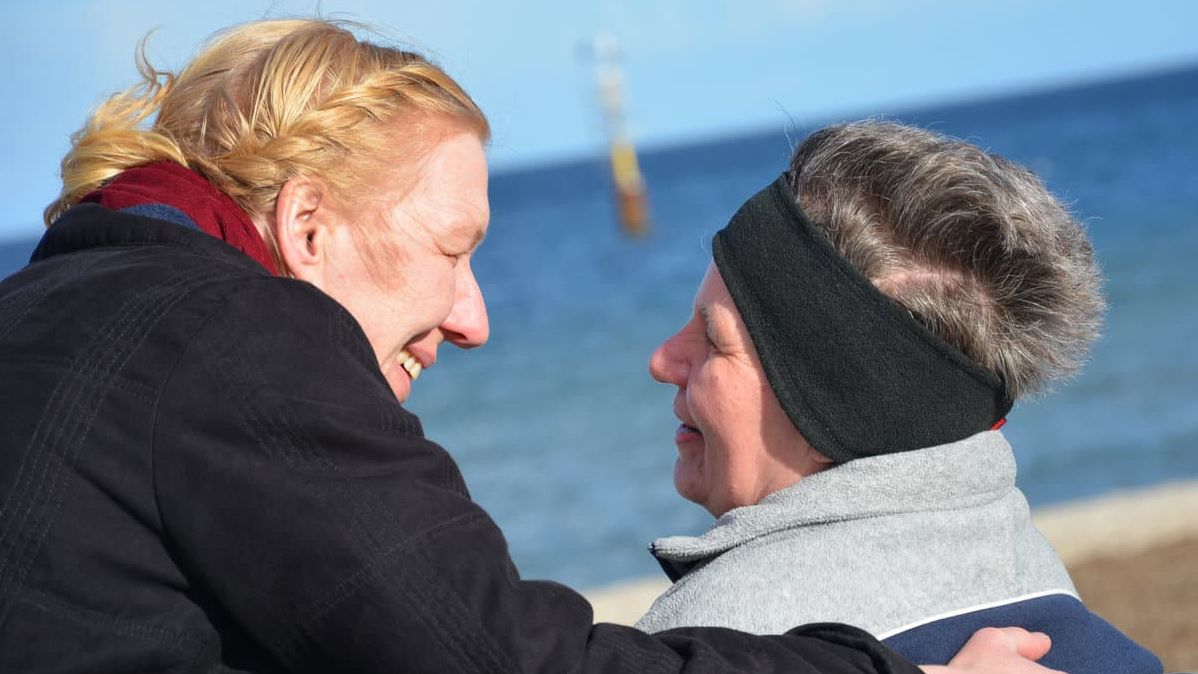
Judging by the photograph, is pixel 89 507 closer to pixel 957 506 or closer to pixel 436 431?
pixel 957 506

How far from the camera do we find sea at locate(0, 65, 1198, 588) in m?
10.7

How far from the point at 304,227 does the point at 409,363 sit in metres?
0.41

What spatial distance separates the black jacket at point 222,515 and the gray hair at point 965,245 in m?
0.94

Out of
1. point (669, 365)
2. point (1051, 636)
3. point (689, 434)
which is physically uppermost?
point (669, 365)

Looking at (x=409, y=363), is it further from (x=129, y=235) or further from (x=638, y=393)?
(x=638, y=393)

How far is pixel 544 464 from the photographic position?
13289 mm

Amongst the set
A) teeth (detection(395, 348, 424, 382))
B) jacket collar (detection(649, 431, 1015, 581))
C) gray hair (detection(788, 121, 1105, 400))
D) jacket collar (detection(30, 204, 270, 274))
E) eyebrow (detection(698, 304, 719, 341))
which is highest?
jacket collar (detection(30, 204, 270, 274))

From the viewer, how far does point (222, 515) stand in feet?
5.83

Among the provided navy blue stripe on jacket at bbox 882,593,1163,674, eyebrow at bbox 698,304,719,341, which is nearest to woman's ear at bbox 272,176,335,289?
eyebrow at bbox 698,304,719,341

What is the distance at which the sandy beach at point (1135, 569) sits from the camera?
6688 mm

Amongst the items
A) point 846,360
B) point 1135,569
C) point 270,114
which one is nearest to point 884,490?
point 846,360

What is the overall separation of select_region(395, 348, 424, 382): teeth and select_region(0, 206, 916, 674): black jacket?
2.34ft

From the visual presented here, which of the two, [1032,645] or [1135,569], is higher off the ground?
[1032,645]

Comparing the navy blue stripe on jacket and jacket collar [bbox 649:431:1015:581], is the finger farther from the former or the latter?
jacket collar [bbox 649:431:1015:581]
